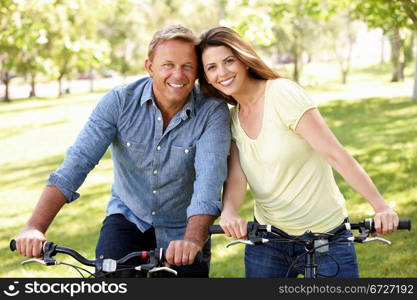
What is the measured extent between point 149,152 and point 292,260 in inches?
40.8

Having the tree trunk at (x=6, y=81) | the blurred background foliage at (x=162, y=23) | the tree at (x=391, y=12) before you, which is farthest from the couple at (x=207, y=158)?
the tree trunk at (x=6, y=81)

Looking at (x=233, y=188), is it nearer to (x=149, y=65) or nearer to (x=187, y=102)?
(x=187, y=102)

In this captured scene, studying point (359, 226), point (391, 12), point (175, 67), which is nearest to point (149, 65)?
point (175, 67)

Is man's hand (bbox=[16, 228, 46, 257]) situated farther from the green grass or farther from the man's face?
the green grass

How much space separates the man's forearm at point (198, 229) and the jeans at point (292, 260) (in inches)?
16.9

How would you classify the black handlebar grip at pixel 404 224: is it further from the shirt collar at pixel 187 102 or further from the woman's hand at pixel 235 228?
the shirt collar at pixel 187 102

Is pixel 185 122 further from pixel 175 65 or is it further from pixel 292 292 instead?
pixel 292 292

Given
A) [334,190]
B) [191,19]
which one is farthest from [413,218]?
[191,19]

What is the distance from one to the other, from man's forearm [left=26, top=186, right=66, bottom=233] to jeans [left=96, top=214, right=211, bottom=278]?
40 centimetres

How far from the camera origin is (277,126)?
13.0 feet

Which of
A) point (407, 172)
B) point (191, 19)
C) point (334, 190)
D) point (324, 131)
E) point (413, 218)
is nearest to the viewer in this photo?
point (324, 131)

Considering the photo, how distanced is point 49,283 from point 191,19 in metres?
67.9

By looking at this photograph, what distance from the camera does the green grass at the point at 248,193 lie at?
8227 millimetres

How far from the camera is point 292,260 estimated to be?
419 centimetres
